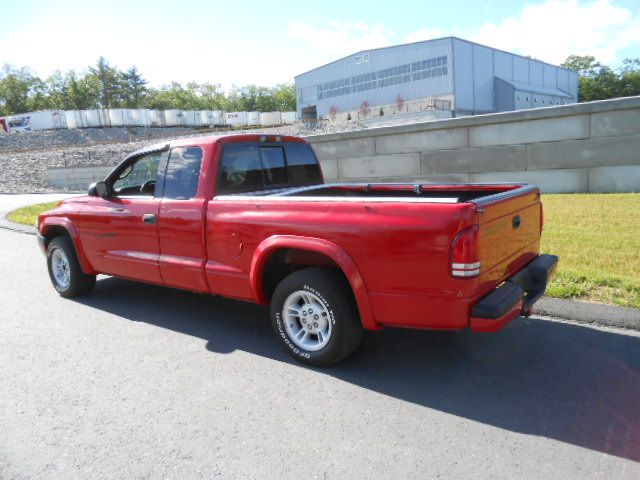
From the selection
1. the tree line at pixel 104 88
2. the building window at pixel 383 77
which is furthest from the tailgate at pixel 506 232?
the tree line at pixel 104 88

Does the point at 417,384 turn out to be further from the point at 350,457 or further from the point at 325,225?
the point at 325,225

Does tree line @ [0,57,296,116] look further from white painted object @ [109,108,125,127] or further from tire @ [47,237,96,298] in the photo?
tire @ [47,237,96,298]

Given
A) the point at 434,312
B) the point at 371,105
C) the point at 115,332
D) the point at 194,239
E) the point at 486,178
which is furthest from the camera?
the point at 371,105

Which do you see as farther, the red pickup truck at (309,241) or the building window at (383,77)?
the building window at (383,77)

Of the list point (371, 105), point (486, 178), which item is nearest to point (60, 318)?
point (486, 178)

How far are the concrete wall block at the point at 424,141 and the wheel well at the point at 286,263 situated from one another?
325 inches

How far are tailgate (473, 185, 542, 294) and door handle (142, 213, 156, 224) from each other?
9.96 feet

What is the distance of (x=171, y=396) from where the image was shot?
342 centimetres

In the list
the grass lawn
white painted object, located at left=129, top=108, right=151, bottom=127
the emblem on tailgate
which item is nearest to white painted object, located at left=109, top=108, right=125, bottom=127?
white painted object, located at left=129, top=108, right=151, bottom=127

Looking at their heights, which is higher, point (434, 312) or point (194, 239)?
point (194, 239)

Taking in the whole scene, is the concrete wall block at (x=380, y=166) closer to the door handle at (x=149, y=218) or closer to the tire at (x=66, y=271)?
the tire at (x=66, y=271)

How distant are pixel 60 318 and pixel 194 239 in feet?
6.88

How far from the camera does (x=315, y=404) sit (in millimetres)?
3240

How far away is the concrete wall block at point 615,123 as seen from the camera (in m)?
9.36
